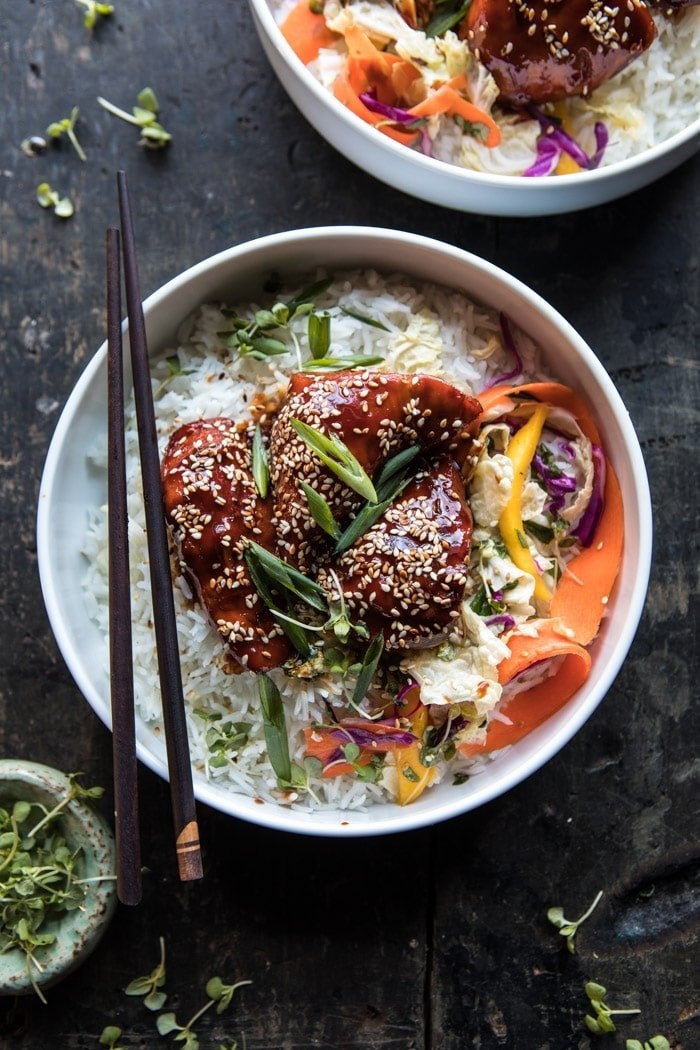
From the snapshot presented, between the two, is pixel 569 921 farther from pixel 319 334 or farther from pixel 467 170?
pixel 467 170

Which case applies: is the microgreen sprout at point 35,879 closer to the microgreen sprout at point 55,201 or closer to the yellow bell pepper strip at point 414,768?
the yellow bell pepper strip at point 414,768

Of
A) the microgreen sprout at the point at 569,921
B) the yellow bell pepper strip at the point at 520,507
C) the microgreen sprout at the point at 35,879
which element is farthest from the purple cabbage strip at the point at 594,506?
the microgreen sprout at the point at 35,879

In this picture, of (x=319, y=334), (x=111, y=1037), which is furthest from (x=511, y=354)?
(x=111, y=1037)

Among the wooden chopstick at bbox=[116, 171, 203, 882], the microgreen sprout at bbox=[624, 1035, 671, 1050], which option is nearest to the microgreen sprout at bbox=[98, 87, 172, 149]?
the wooden chopstick at bbox=[116, 171, 203, 882]

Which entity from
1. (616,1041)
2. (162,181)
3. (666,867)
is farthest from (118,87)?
(616,1041)

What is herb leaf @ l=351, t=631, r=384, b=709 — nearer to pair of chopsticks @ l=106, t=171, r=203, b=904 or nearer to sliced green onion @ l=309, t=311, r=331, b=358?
pair of chopsticks @ l=106, t=171, r=203, b=904

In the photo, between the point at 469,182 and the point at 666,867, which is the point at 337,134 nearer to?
the point at 469,182
